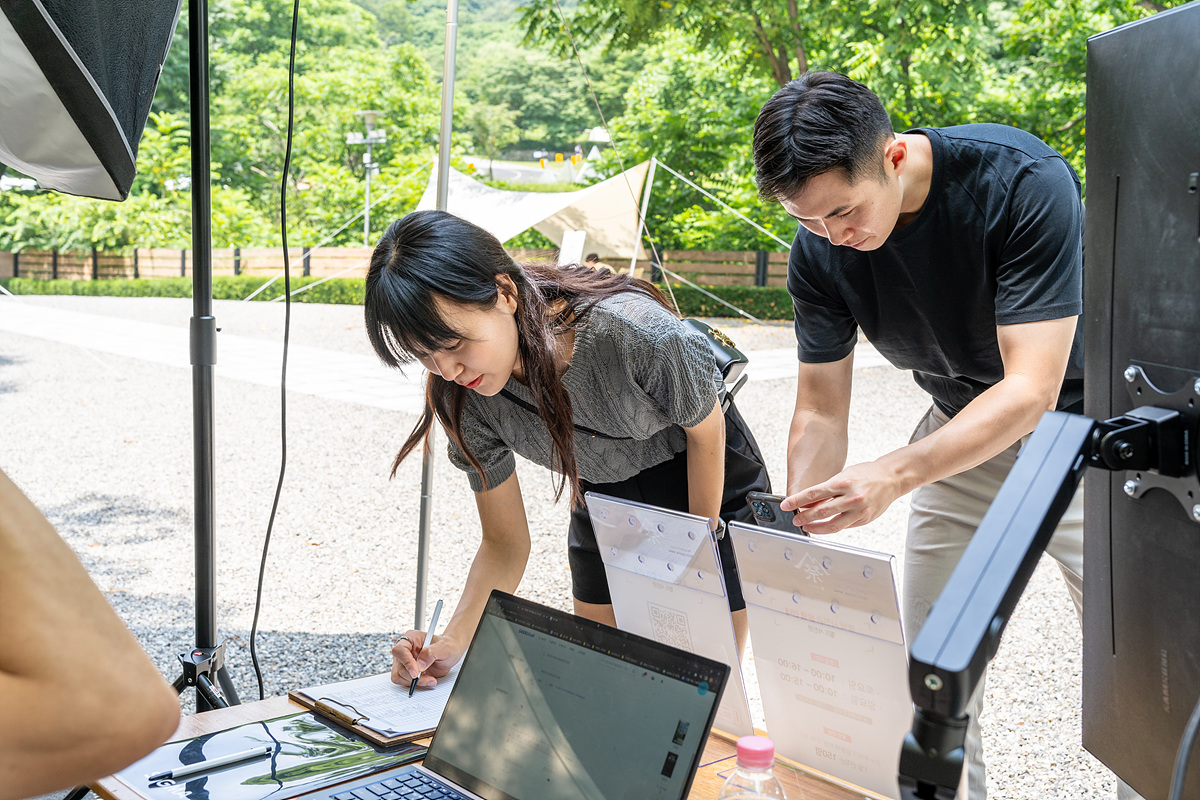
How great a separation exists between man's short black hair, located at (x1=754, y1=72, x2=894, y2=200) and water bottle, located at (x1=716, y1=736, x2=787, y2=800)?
26.5 inches

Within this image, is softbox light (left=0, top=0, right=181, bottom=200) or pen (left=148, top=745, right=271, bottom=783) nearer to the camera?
pen (left=148, top=745, right=271, bottom=783)

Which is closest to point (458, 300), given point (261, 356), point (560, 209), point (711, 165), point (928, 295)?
point (928, 295)

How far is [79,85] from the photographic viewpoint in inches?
48.1

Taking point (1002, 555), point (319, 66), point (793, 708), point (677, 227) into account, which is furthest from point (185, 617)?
point (319, 66)

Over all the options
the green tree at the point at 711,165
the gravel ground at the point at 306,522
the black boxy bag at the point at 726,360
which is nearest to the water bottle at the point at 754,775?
the black boxy bag at the point at 726,360

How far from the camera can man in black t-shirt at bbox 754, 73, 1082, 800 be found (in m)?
1.14

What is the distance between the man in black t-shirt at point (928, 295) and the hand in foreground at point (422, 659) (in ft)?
1.64

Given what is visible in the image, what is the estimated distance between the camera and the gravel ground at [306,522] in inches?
114

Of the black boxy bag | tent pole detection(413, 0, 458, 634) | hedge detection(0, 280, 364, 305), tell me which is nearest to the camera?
the black boxy bag

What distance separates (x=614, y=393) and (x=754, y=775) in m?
0.61

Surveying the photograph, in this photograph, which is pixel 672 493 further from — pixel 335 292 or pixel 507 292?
pixel 335 292

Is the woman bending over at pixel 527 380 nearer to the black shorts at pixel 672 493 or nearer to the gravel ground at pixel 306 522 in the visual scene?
the black shorts at pixel 672 493

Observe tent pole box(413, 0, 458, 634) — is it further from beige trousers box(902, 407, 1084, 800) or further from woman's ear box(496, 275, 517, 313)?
beige trousers box(902, 407, 1084, 800)

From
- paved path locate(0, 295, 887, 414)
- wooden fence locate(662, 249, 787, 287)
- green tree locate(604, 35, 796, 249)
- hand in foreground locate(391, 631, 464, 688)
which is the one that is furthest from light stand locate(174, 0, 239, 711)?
wooden fence locate(662, 249, 787, 287)
